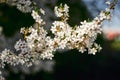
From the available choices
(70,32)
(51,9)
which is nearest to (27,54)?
(70,32)

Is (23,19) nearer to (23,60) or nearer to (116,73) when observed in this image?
(23,60)

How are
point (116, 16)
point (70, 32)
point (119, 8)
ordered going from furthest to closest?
point (116, 16), point (119, 8), point (70, 32)

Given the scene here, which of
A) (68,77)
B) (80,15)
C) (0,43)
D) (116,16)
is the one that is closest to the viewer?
(116,16)

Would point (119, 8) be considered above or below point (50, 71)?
below

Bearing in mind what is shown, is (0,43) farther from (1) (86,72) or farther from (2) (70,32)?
(1) (86,72)

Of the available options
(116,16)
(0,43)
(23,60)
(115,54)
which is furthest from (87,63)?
(23,60)

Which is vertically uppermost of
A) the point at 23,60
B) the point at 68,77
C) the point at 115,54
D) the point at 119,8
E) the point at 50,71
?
the point at 115,54

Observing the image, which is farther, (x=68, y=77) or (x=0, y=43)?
(x=68, y=77)
